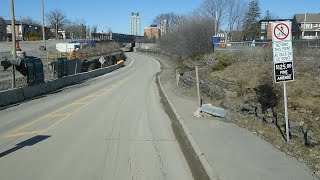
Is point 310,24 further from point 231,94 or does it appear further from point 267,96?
point 267,96

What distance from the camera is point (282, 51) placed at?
10.1m

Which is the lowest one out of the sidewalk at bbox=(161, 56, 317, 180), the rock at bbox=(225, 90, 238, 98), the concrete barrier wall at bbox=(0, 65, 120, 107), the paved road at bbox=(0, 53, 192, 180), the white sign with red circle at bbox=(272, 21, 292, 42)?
the paved road at bbox=(0, 53, 192, 180)

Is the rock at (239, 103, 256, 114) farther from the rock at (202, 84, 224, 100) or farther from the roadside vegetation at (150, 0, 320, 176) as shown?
the rock at (202, 84, 224, 100)

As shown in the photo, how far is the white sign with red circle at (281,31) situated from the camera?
32.6 ft

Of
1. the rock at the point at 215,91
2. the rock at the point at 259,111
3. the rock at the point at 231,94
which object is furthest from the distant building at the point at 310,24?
the rock at the point at 259,111

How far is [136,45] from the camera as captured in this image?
531ft

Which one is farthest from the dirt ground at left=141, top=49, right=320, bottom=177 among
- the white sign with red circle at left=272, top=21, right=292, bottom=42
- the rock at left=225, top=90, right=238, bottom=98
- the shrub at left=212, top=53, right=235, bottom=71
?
the white sign with red circle at left=272, top=21, right=292, bottom=42

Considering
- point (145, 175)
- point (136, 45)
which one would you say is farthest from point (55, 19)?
point (145, 175)

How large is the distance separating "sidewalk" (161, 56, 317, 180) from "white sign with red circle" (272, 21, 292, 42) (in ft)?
8.63

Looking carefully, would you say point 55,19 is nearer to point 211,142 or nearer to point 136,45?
point 136,45

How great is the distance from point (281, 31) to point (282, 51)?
1.62 feet

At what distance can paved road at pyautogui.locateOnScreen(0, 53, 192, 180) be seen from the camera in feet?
28.1

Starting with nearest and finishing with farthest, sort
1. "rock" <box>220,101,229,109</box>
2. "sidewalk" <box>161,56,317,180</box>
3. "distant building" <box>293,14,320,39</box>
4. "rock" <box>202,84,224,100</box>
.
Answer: "sidewalk" <box>161,56,317,180</box> < "rock" <box>220,101,229,109</box> < "rock" <box>202,84,224,100</box> < "distant building" <box>293,14,320,39</box>

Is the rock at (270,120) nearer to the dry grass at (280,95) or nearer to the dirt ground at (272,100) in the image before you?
the dirt ground at (272,100)
